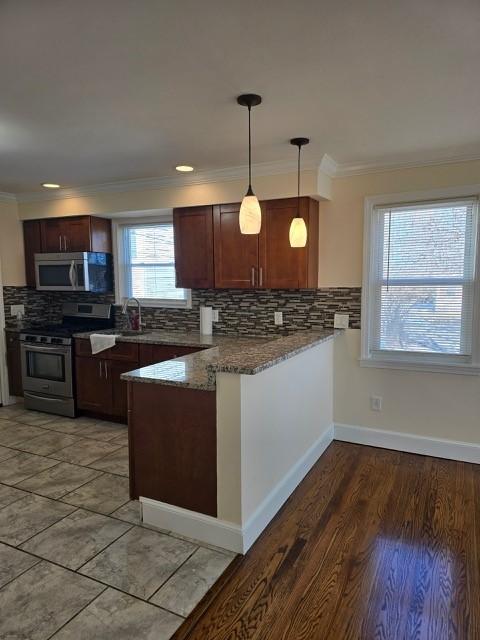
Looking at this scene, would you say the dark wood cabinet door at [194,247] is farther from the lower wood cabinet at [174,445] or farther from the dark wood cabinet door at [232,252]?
the lower wood cabinet at [174,445]

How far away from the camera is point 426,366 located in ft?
11.1

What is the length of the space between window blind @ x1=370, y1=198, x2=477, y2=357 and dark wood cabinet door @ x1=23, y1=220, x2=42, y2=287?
360 cm

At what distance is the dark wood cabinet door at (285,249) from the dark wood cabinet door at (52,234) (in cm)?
236

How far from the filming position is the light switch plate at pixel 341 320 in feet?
11.9

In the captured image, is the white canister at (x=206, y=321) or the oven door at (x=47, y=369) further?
the oven door at (x=47, y=369)

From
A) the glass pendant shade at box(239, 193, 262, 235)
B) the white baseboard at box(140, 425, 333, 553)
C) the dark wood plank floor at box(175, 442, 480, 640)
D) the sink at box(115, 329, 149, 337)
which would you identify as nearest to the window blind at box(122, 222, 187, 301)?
the sink at box(115, 329, 149, 337)

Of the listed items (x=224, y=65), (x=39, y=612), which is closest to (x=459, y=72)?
(x=224, y=65)

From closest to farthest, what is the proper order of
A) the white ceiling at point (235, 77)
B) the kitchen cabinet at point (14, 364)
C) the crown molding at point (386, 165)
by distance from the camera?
the white ceiling at point (235, 77)
the crown molding at point (386, 165)
the kitchen cabinet at point (14, 364)

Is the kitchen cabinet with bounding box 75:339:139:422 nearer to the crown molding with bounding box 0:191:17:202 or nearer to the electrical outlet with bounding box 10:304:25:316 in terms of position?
the electrical outlet with bounding box 10:304:25:316

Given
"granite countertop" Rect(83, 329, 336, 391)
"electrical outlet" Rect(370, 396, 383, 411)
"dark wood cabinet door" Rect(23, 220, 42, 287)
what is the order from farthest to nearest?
"dark wood cabinet door" Rect(23, 220, 42, 287), "electrical outlet" Rect(370, 396, 383, 411), "granite countertop" Rect(83, 329, 336, 391)

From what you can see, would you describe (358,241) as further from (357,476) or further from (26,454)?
(26,454)

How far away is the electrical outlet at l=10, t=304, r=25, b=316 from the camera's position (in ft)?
15.9

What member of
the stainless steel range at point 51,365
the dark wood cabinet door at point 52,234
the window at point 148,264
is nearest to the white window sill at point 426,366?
the window at point 148,264

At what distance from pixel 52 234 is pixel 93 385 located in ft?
5.78
